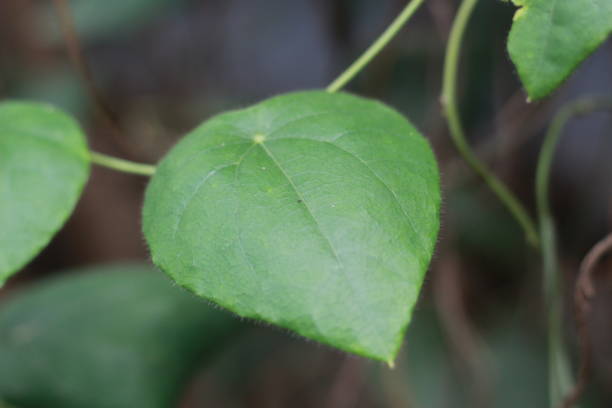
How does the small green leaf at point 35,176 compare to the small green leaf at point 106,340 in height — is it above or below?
above

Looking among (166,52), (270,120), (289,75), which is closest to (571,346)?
(270,120)

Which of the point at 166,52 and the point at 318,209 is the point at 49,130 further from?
the point at 166,52

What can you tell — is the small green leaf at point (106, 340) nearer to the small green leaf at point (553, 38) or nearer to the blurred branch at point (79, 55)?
the blurred branch at point (79, 55)

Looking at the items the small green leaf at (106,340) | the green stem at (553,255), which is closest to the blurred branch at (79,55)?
the small green leaf at (106,340)

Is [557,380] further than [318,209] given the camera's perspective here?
Yes

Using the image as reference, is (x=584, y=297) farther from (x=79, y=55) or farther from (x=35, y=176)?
(x=79, y=55)

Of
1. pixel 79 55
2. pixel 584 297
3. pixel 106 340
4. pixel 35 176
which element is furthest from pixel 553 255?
pixel 79 55
